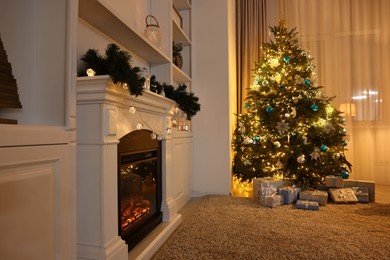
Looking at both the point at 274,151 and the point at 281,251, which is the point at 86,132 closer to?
the point at 281,251

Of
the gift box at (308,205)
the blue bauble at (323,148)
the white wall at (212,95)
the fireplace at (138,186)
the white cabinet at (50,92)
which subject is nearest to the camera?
the white cabinet at (50,92)

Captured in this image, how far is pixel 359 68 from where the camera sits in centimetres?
354

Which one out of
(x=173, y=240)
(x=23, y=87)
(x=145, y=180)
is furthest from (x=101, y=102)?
(x=173, y=240)

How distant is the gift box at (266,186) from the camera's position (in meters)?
2.47

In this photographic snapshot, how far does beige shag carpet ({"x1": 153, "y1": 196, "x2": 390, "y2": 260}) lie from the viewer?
1467mm

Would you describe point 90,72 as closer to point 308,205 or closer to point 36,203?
point 36,203

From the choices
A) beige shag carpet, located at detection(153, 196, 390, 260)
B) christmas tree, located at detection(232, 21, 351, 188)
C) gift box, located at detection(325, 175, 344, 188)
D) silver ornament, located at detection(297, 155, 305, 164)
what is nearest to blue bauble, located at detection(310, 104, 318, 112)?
christmas tree, located at detection(232, 21, 351, 188)

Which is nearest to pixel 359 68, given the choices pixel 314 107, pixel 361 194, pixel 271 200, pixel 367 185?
pixel 314 107

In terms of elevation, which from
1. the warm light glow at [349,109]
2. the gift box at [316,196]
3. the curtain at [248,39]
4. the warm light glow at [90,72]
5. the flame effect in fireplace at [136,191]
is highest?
the curtain at [248,39]

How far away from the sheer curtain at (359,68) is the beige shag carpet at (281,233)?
1.37m

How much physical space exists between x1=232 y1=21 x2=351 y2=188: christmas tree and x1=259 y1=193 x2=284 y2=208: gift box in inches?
17.2

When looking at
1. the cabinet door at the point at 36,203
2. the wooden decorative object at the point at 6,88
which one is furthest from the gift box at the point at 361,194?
the wooden decorative object at the point at 6,88

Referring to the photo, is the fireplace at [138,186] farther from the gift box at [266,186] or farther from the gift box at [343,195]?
the gift box at [343,195]

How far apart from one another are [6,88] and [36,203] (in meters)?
0.37
